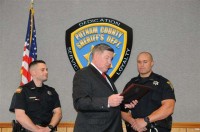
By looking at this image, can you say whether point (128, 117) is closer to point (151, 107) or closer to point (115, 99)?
point (151, 107)

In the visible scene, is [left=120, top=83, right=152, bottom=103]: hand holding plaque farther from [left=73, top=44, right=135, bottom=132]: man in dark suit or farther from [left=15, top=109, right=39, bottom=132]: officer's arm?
[left=15, top=109, right=39, bottom=132]: officer's arm

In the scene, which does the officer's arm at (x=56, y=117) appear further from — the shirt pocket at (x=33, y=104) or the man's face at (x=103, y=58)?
the man's face at (x=103, y=58)

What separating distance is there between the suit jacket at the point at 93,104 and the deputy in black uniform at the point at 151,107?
76 centimetres

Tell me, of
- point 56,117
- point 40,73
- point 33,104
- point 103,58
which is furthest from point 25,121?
point 103,58

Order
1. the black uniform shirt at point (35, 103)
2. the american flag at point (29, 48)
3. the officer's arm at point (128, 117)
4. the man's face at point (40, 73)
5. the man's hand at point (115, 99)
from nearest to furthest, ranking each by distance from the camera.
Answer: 1. the man's hand at point (115, 99)
2. the officer's arm at point (128, 117)
3. the black uniform shirt at point (35, 103)
4. the man's face at point (40, 73)
5. the american flag at point (29, 48)

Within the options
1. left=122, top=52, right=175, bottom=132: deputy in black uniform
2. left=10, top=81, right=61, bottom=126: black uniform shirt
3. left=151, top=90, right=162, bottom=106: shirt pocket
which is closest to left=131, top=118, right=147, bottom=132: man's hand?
left=122, top=52, right=175, bottom=132: deputy in black uniform

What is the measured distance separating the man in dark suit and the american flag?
1.93m

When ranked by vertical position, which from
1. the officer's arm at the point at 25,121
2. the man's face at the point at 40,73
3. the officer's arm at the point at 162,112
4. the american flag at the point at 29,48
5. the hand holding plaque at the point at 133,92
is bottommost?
the officer's arm at the point at 25,121

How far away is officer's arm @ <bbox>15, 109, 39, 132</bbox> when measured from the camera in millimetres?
3852

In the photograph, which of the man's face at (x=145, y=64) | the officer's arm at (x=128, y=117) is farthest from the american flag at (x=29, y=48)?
the man's face at (x=145, y=64)

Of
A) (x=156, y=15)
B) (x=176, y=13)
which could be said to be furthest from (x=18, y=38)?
(x=176, y=13)

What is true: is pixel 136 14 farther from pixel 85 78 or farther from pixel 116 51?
pixel 85 78

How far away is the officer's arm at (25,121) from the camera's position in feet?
12.6

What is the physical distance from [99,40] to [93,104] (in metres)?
2.31
